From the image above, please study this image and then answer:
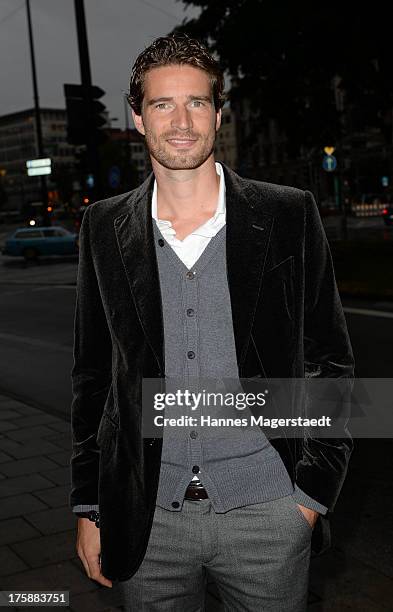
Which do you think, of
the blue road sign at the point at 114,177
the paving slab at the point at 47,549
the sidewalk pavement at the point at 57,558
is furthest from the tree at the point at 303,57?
the paving slab at the point at 47,549

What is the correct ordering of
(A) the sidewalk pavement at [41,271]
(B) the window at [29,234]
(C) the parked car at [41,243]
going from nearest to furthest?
(A) the sidewalk pavement at [41,271]
(C) the parked car at [41,243]
(B) the window at [29,234]

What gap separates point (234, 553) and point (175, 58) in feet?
4.04

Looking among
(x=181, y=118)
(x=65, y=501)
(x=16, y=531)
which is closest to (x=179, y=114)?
(x=181, y=118)

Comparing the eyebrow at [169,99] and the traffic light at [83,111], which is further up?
the traffic light at [83,111]

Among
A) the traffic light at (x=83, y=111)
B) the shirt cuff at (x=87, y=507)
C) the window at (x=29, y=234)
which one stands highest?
the traffic light at (x=83, y=111)

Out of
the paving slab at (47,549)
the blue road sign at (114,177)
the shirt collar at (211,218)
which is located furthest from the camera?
the blue road sign at (114,177)

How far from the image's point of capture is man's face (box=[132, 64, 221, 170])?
1.91m

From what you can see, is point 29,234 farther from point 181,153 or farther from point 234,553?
point 234,553

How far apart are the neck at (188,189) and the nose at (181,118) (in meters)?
0.11

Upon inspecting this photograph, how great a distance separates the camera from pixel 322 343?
6.55 ft

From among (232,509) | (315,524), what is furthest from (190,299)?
(315,524)

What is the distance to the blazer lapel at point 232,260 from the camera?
6.14 ft

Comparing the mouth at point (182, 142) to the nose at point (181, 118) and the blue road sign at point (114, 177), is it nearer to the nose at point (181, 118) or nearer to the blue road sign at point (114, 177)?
the nose at point (181, 118)

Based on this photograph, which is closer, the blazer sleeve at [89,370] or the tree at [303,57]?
the blazer sleeve at [89,370]
